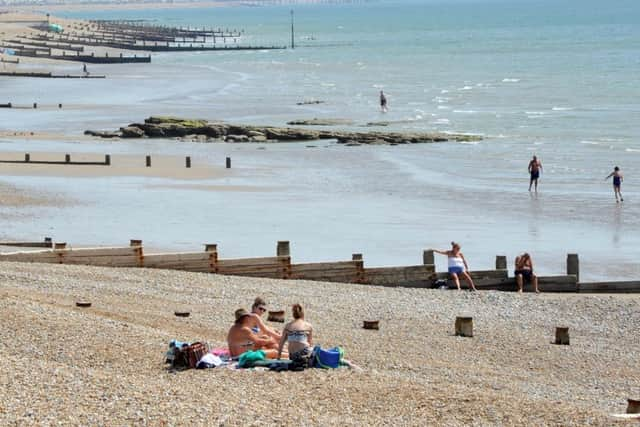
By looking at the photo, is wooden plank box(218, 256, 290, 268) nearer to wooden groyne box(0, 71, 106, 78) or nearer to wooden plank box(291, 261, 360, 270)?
wooden plank box(291, 261, 360, 270)

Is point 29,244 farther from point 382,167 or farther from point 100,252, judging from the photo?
point 382,167

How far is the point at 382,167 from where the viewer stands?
137 ft

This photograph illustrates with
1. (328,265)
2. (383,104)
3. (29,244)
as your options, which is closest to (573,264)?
(328,265)

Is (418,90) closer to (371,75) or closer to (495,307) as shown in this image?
(371,75)

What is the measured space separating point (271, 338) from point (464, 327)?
13.5 ft

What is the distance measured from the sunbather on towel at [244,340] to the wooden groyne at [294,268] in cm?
688

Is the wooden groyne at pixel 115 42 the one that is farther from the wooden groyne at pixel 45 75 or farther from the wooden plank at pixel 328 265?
the wooden plank at pixel 328 265

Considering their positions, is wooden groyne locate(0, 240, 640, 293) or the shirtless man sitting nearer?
wooden groyne locate(0, 240, 640, 293)

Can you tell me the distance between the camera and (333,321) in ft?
60.1

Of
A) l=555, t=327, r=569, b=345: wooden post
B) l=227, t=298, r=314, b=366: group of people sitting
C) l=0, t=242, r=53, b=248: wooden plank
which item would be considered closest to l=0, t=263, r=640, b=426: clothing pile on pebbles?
l=555, t=327, r=569, b=345: wooden post

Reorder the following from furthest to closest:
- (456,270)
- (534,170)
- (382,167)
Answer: (382,167), (534,170), (456,270)

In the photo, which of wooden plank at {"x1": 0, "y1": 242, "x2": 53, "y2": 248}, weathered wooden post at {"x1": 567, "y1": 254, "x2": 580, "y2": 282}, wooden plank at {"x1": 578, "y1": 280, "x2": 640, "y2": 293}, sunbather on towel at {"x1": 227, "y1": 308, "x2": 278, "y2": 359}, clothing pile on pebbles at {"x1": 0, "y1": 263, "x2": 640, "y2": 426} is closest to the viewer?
clothing pile on pebbles at {"x1": 0, "y1": 263, "x2": 640, "y2": 426}

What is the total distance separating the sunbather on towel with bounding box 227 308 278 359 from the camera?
47.0 ft

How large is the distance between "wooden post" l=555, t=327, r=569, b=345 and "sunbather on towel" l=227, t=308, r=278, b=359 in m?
5.13
